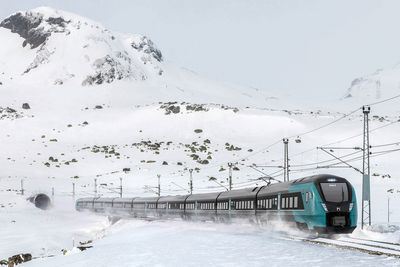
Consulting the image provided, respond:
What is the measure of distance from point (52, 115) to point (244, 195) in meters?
154

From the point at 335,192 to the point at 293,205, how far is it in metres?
3.17

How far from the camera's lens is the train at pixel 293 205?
106ft

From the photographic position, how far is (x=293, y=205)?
35125mm

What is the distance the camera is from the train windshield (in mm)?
32625

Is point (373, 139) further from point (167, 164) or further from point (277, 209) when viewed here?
point (277, 209)

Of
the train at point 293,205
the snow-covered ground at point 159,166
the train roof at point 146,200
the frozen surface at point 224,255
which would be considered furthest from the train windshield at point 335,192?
the train roof at point 146,200

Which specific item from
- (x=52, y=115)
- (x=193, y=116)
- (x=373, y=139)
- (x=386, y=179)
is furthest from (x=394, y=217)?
(x=52, y=115)

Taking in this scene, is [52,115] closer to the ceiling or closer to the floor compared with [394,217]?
closer to the ceiling

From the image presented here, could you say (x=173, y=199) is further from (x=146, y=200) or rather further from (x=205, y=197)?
(x=146, y=200)

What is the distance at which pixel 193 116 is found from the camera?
170m

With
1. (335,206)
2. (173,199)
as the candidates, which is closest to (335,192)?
(335,206)

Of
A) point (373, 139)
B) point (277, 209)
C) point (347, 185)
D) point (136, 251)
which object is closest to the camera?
point (136, 251)

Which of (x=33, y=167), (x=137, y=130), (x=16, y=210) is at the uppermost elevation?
(x=137, y=130)

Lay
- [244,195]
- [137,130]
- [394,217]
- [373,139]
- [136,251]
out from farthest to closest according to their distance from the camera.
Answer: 1. [137,130]
2. [373,139]
3. [394,217]
4. [244,195]
5. [136,251]
